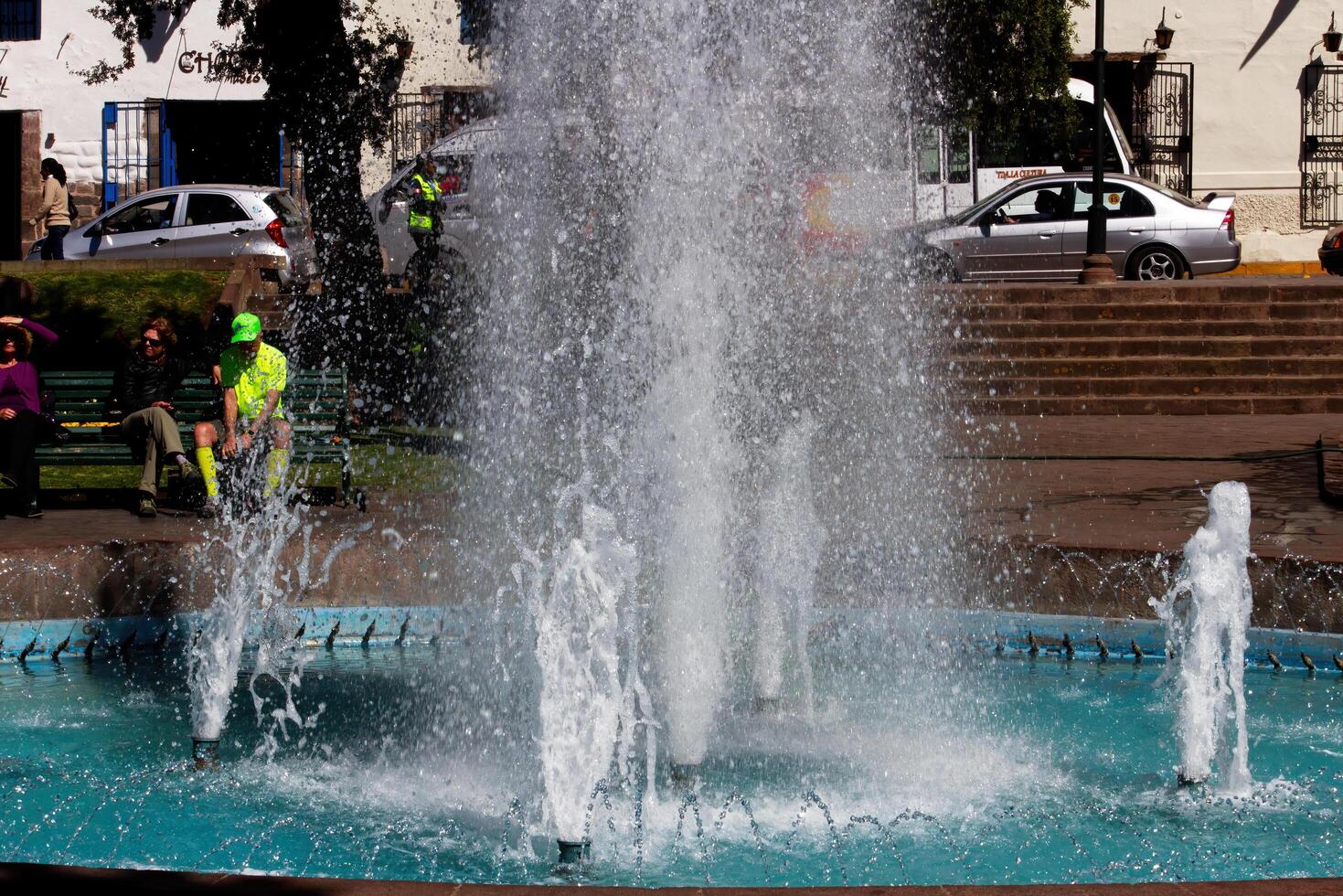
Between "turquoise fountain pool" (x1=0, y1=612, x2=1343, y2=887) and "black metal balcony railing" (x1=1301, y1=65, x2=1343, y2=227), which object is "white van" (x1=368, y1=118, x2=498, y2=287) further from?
"black metal balcony railing" (x1=1301, y1=65, x2=1343, y2=227)

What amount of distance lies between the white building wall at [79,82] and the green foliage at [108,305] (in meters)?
8.47

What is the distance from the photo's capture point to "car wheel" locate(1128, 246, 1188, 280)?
1902 cm

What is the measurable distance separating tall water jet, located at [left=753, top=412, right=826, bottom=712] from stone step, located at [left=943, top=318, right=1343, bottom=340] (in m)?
7.03

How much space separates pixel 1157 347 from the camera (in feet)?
51.1

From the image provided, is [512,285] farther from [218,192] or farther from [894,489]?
[218,192]

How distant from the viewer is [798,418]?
1203cm

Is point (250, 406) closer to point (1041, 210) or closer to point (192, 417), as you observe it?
point (192, 417)

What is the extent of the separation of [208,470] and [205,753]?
4.16m

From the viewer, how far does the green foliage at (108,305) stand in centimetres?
1605

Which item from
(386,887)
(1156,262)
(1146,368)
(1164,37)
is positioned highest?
(1164,37)

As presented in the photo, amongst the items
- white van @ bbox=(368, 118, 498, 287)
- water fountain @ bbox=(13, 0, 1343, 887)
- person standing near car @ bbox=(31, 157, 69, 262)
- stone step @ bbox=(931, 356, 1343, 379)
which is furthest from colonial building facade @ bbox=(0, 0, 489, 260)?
water fountain @ bbox=(13, 0, 1343, 887)

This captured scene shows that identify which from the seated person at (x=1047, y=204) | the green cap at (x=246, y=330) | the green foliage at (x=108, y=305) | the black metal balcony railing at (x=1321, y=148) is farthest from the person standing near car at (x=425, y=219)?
the black metal balcony railing at (x=1321, y=148)

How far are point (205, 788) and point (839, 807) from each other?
2.08 m

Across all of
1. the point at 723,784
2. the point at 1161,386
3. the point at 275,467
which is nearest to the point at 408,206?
the point at 1161,386
